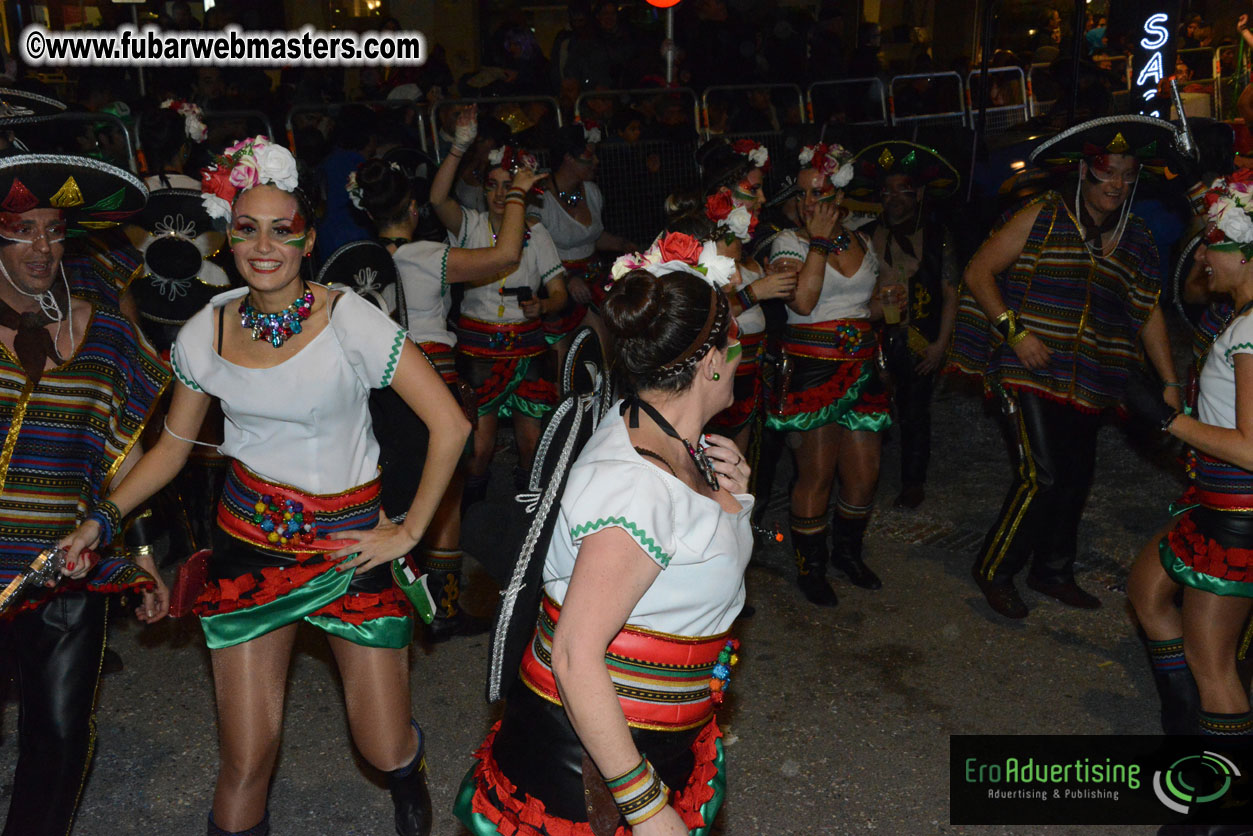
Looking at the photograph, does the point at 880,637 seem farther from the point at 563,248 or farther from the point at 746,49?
the point at 746,49

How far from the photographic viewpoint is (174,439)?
327 centimetres

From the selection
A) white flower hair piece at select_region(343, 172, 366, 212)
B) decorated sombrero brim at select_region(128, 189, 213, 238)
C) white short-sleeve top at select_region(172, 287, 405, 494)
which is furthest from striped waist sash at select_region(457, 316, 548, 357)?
white short-sleeve top at select_region(172, 287, 405, 494)

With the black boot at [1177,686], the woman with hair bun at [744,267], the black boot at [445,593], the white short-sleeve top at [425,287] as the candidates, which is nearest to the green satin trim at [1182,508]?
the black boot at [1177,686]

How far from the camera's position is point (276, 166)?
3.17 metres

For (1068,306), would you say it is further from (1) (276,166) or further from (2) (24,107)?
(2) (24,107)

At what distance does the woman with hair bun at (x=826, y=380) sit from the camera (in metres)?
5.45

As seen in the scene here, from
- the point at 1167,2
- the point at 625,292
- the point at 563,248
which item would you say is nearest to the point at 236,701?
the point at 625,292

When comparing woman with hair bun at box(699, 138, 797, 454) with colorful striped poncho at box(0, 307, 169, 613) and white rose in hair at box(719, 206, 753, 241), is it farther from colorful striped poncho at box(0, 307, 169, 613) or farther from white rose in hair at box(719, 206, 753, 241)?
colorful striped poncho at box(0, 307, 169, 613)

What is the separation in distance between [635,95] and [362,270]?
6282mm

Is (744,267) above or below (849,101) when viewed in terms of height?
below

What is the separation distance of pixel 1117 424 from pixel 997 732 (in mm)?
4781

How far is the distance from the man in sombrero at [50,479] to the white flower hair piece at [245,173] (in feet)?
0.95

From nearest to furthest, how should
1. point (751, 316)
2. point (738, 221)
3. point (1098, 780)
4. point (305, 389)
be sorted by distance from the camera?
1. point (305, 389)
2. point (1098, 780)
3. point (738, 221)
4. point (751, 316)

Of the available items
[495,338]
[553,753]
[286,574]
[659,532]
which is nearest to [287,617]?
[286,574]
